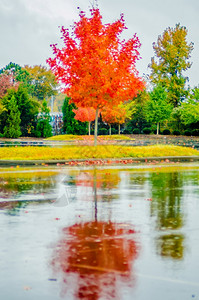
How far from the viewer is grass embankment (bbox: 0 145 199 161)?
27.6 metres

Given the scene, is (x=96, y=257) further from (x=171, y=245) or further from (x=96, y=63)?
(x=96, y=63)

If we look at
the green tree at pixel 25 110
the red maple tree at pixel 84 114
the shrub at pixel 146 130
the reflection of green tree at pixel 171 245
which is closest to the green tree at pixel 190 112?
the shrub at pixel 146 130

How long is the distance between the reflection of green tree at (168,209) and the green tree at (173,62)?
231 feet

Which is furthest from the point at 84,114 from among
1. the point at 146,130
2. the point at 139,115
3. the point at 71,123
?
the point at 139,115

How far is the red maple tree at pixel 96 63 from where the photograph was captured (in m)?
31.4

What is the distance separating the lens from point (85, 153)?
29.2 m

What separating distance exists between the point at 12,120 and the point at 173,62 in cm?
3770

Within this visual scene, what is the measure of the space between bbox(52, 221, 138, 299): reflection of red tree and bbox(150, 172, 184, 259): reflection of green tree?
0.51 meters

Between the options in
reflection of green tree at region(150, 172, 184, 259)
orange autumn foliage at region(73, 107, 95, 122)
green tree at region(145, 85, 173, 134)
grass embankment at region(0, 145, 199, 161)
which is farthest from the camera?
green tree at region(145, 85, 173, 134)

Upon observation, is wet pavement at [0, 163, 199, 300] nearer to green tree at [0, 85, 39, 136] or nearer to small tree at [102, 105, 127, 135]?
green tree at [0, 85, 39, 136]

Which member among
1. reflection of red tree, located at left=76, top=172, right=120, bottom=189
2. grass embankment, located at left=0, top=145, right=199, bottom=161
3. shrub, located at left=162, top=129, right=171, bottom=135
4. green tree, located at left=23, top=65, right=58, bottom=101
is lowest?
reflection of red tree, located at left=76, top=172, right=120, bottom=189

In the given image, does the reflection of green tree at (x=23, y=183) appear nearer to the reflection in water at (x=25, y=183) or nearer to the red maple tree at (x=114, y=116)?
the reflection in water at (x=25, y=183)

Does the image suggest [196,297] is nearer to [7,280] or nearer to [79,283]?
[79,283]

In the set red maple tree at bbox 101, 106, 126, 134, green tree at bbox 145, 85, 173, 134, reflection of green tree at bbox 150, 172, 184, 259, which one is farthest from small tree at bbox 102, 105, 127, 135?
reflection of green tree at bbox 150, 172, 184, 259
